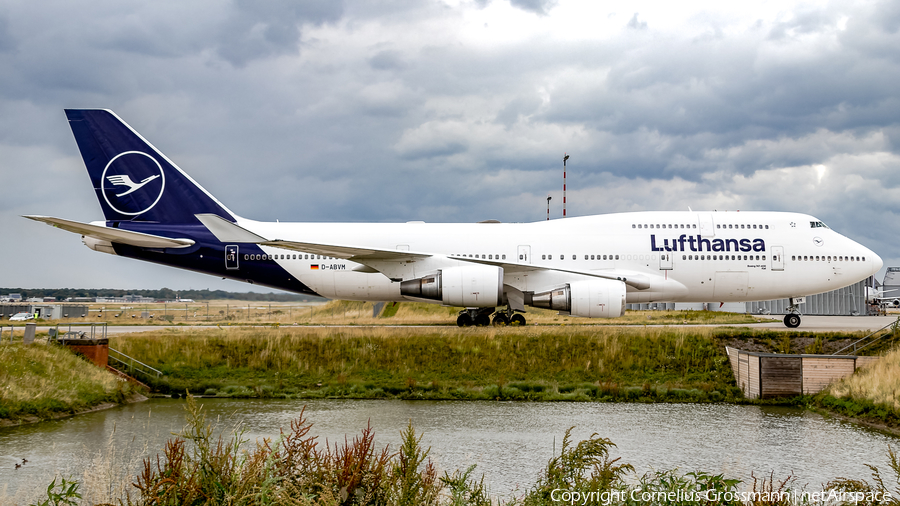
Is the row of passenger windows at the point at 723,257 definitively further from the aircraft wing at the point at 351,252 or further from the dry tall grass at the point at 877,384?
the aircraft wing at the point at 351,252

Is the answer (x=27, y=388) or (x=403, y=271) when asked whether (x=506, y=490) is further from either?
(x=403, y=271)

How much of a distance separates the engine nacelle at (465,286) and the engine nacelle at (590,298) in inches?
70.0

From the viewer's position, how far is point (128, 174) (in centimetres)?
2520

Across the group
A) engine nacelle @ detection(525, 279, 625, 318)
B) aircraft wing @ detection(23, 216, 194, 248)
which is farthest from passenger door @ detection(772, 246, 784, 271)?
aircraft wing @ detection(23, 216, 194, 248)

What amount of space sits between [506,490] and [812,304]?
149ft

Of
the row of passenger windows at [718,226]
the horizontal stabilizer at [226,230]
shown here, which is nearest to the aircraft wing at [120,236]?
the horizontal stabilizer at [226,230]

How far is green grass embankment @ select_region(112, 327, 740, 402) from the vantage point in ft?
60.9

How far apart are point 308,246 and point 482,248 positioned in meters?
6.51

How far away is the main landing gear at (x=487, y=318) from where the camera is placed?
23.7m

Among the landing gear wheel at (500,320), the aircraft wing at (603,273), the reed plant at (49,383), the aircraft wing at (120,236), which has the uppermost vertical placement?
the aircraft wing at (120,236)

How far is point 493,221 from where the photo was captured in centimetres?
2730

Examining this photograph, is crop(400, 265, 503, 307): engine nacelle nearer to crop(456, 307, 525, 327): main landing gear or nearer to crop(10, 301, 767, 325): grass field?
crop(456, 307, 525, 327): main landing gear

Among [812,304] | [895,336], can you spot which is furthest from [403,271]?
[812,304]

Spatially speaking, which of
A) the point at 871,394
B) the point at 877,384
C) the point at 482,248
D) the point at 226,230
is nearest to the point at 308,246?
the point at 226,230
